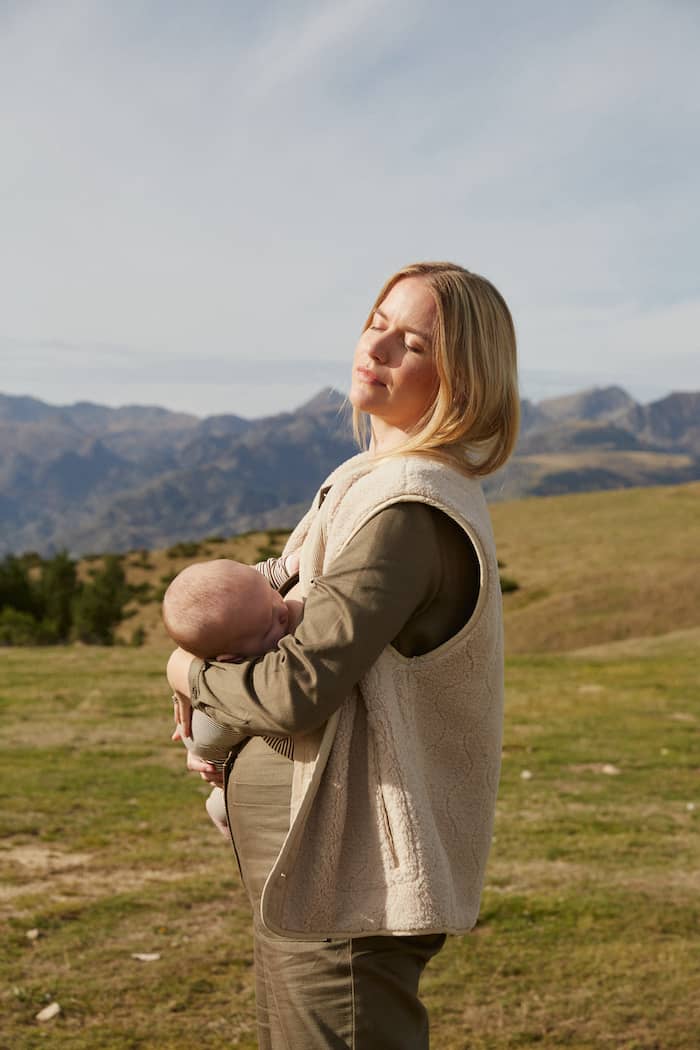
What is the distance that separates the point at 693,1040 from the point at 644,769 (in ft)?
23.4

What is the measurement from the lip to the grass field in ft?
12.7

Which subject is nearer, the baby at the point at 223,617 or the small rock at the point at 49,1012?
the baby at the point at 223,617

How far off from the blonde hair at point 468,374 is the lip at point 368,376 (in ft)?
0.47

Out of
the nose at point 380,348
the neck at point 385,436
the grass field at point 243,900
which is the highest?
the nose at point 380,348

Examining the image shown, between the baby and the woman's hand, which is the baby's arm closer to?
the baby

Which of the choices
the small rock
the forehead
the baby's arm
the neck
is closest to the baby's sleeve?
the baby's arm

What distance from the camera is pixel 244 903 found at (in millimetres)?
7008

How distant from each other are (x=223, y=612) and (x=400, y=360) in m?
0.74

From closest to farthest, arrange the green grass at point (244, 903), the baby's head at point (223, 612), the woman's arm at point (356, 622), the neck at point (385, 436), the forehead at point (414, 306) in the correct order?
the woman's arm at point (356, 622) → the baby's head at point (223, 612) → the forehead at point (414, 306) → the neck at point (385, 436) → the green grass at point (244, 903)

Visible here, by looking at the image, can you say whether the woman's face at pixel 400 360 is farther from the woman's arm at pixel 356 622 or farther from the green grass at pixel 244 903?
the green grass at pixel 244 903

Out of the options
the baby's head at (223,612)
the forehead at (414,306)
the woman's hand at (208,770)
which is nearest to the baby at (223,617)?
the baby's head at (223,612)

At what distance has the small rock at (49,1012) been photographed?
5141mm

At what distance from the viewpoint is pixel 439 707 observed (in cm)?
231

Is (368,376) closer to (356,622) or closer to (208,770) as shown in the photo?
(356,622)
